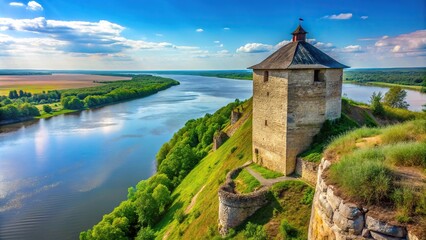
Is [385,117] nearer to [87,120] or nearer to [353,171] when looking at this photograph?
[353,171]

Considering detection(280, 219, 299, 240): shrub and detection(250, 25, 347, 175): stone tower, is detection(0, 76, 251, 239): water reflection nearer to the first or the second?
detection(250, 25, 347, 175): stone tower

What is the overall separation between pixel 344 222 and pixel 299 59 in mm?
10019

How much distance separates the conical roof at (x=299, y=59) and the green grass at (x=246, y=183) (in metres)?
6.19

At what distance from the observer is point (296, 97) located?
622 inches

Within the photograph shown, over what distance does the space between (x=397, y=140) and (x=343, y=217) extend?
A: 443 centimetres

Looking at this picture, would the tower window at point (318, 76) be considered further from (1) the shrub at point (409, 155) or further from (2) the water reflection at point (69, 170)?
(2) the water reflection at point (69, 170)

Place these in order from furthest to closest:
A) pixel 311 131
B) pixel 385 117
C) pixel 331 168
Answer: pixel 385 117
pixel 311 131
pixel 331 168

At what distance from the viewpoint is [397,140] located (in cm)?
1072

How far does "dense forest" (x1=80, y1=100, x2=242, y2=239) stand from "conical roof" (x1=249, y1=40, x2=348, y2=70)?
11895mm

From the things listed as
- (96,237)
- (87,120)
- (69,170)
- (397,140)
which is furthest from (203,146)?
(87,120)

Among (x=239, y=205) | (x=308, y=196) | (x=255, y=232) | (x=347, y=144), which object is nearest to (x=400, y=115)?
(x=308, y=196)

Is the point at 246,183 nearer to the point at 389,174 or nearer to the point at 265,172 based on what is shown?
the point at 265,172

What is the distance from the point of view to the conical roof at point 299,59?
619 inches

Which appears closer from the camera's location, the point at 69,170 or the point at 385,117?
the point at 385,117
